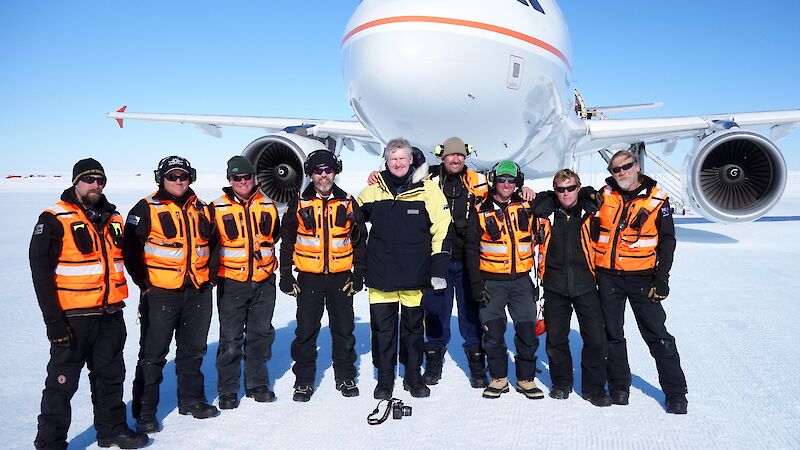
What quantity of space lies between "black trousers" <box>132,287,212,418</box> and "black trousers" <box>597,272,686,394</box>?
2581 mm

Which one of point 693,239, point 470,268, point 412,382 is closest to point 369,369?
point 412,382

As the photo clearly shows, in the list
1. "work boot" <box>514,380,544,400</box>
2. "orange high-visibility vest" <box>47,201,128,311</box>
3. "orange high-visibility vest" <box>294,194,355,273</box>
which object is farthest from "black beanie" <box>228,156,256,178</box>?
"work boot" <box>514,380,544,400</box>

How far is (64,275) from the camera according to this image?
2.62m

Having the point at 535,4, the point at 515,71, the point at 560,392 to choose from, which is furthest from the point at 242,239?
the point at 535,4

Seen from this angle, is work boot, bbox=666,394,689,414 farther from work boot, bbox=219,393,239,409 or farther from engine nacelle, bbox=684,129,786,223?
engine nacelle, bbox=684,129,786,223

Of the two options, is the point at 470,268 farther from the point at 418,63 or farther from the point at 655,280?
the point at 418,63

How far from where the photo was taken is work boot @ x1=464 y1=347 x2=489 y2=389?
3.61 metres

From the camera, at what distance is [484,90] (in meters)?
5.14

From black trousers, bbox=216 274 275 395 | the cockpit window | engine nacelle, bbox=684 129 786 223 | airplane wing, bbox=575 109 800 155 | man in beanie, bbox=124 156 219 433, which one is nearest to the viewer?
man in beanie, bbox=124 156 219 433

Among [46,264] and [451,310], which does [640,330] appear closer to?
[451,310]

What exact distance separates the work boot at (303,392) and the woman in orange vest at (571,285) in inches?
63.1

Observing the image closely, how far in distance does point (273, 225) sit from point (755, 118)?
9.92 metres

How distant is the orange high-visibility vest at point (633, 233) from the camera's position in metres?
3.20

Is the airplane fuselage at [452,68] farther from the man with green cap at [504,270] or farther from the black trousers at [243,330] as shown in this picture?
the black trousers at [243,330]
